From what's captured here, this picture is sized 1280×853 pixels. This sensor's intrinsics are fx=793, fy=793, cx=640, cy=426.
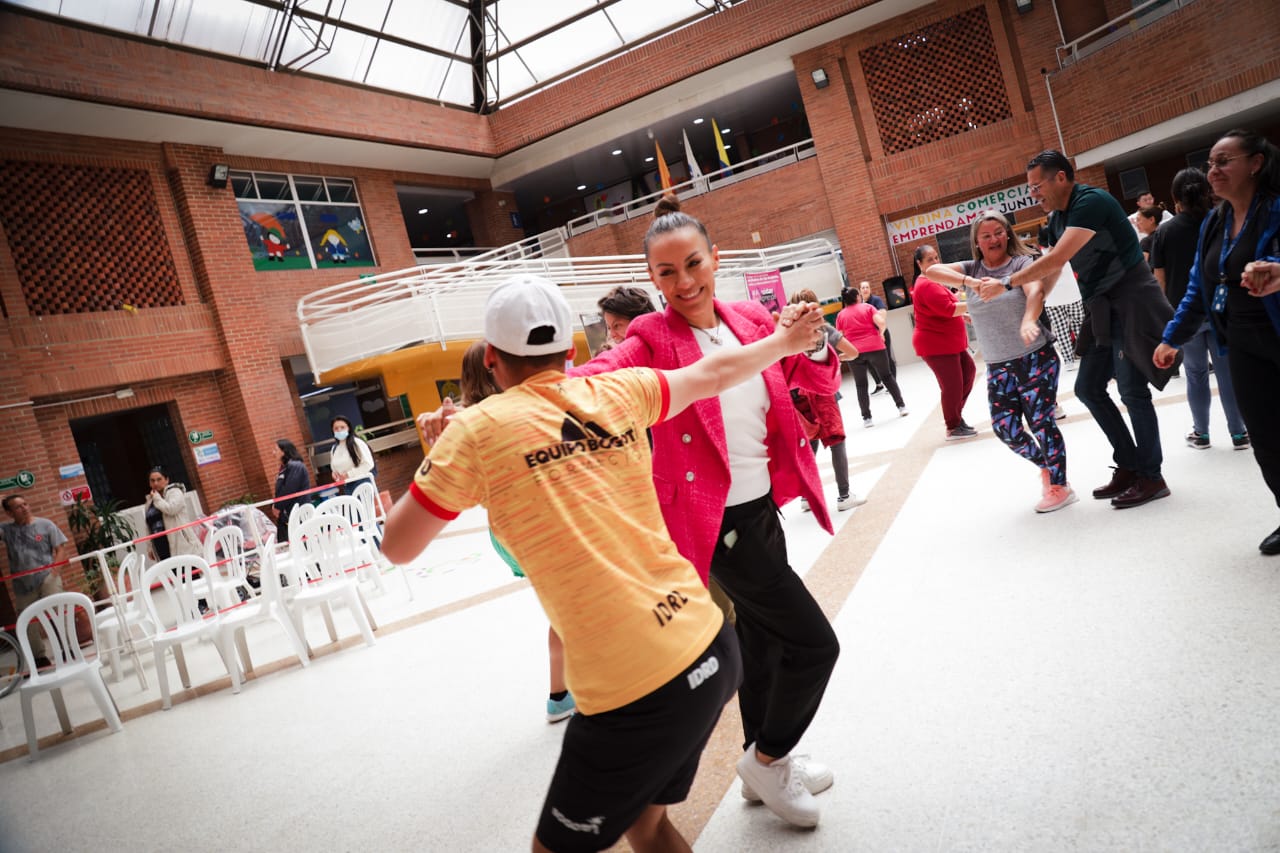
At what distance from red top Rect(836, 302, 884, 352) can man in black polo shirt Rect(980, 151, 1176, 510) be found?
4366 mm

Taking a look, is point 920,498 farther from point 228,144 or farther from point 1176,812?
point 228,144

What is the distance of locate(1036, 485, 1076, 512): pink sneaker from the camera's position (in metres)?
4.22

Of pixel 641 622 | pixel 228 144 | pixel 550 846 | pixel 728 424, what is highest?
pixel 228 144

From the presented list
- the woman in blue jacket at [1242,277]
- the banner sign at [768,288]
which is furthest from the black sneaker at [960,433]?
the banner sign at [768,288]

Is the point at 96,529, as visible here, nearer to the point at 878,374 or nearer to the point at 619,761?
the point at 878,374

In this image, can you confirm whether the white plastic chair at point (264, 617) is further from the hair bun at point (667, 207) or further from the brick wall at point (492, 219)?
the brick wall at point (492, 219)

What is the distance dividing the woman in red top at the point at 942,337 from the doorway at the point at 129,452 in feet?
35.5

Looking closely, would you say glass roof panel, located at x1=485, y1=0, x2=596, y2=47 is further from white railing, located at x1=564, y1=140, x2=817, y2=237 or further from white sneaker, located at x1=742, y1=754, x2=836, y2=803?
white sneaker, located at x1=742, y1=754, x2=836, y2=803

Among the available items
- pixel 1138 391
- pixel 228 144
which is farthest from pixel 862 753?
pixel 228 144

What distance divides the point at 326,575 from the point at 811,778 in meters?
5.01

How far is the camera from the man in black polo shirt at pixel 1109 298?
3.59m

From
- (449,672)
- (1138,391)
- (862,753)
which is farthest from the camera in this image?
(449,672)

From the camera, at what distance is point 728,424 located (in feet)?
6.72

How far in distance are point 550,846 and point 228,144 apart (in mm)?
14689
